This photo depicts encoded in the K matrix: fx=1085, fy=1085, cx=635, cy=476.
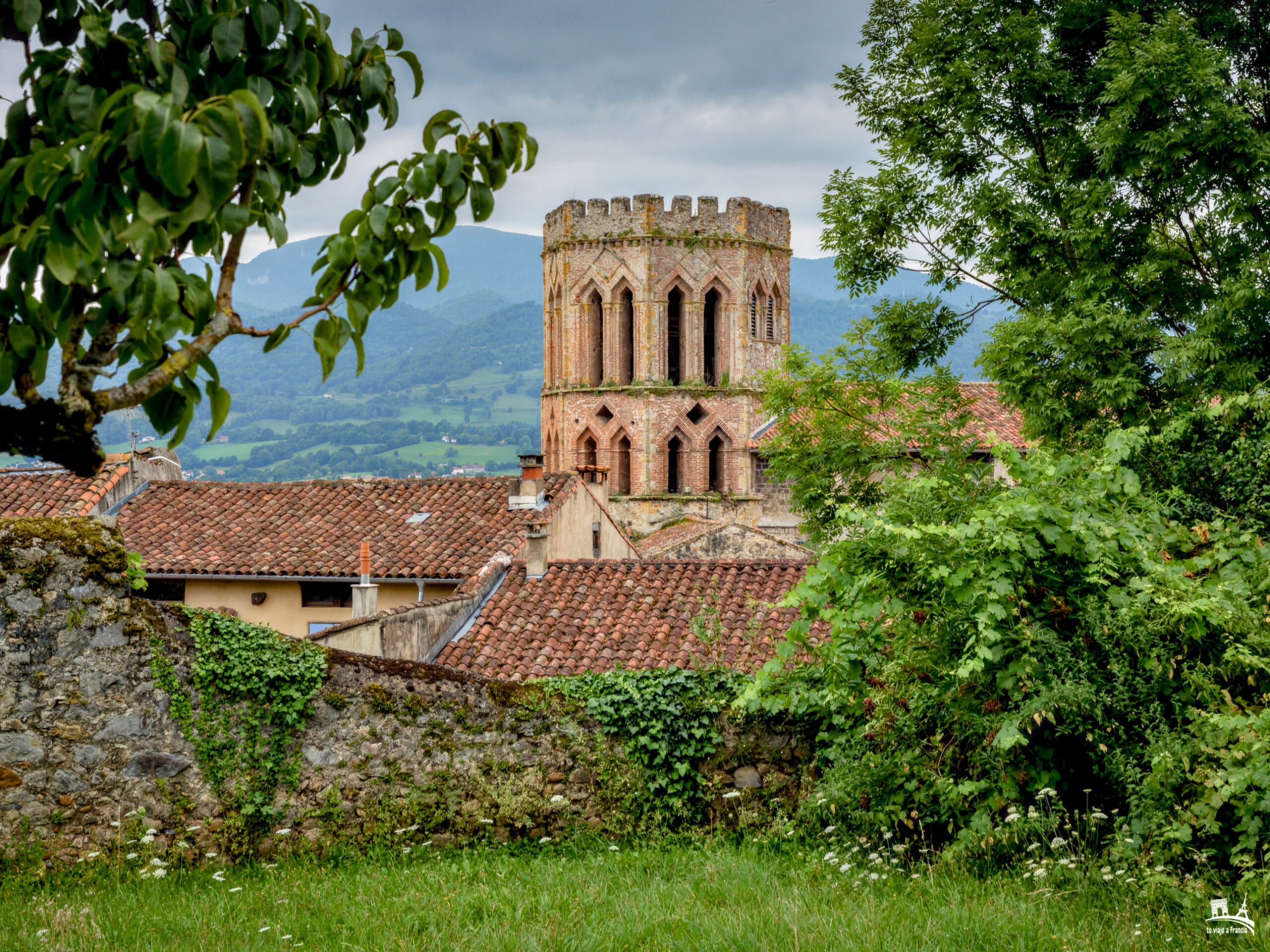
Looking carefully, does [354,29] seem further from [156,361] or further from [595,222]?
[595,222]

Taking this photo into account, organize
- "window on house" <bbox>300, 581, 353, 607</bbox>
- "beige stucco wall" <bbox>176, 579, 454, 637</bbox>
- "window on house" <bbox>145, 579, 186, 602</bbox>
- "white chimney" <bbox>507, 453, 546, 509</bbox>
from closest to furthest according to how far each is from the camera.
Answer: "beige stucco wall" <bbox>176, 579, 454, 637</bbox>
"window on house" <bbox>300, 581, 353, 607</bbox>
"window on house" <bbox>145, 579, 186, 602</bbox>
"white chimney" <bbox>507, 453, 546, 509</bbox>

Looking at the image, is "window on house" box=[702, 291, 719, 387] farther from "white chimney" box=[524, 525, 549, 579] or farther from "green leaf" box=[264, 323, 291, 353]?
"green leaf" box=[264, 323, 291, 353]

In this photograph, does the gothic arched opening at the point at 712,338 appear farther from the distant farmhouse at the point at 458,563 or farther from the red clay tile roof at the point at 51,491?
the red clay tile roof at the point at 51,491

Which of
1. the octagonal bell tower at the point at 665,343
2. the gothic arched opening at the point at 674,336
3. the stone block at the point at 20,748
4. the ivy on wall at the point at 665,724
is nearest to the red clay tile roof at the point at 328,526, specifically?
the ivy on wall at the point at 665,724

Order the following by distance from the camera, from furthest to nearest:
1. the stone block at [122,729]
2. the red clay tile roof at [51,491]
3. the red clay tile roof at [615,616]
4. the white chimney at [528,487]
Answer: the white chimney at [528,487], the red clay tile roof at [51,491], the red clay tile roof at [615,616], the stone block at [122,729]

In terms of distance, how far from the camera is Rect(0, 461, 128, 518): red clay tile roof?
66.4ft

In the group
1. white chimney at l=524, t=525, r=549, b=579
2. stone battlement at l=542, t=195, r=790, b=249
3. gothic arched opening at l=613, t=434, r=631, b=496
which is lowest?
white chimney at l=524, t=525, r=549, b=579

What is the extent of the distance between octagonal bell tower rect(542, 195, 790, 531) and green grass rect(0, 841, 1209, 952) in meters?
37.2

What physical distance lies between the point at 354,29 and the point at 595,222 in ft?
136

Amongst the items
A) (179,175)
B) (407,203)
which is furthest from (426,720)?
(179,175)

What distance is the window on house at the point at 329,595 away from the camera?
19.4m

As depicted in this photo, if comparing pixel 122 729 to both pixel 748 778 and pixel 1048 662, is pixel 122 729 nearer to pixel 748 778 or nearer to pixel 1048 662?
pixel 748 778

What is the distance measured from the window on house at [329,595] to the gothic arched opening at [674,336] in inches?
1067

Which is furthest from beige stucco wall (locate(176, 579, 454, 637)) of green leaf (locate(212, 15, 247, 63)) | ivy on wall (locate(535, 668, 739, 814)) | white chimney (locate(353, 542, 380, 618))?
green leaf (locate(212, 15, 247, 63))
